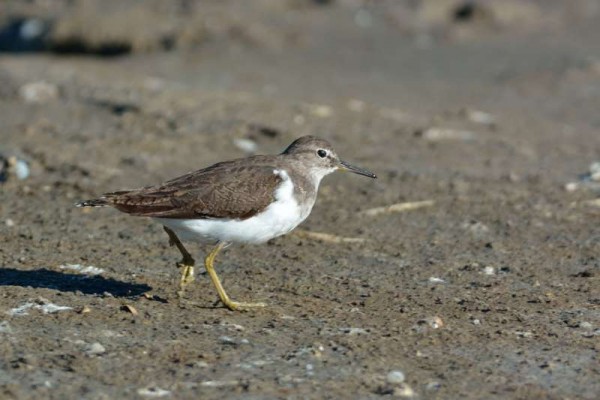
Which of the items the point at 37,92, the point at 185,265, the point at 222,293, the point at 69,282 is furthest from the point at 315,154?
the point at 37,92

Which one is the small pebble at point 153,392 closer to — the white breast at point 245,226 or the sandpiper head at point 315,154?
the white breast at point 245,226

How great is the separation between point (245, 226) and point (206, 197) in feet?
0.98

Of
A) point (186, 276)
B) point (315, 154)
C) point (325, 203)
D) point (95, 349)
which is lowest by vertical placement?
point (95, 349)

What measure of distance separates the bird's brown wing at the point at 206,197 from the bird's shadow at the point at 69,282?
51 centimetres

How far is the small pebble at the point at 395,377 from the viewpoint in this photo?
18.6 feet

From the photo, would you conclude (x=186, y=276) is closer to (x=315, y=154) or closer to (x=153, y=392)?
(x=315, y=154)

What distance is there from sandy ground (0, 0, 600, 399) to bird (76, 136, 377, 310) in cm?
41

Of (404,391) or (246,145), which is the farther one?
(246,145)

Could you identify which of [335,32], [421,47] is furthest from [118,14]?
[421,47]

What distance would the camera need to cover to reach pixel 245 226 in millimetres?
6934

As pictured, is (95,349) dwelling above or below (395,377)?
below

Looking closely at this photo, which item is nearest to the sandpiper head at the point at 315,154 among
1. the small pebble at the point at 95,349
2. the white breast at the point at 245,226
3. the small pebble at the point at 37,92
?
the white breast at the point at 245,226

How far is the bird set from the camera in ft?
22.7

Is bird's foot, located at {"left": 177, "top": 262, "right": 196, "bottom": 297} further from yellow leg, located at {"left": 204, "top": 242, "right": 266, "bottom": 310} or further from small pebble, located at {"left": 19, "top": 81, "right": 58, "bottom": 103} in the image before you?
small pebble, located at {"left": 19, "top": 81, "right": 58, "bottom": 103}
